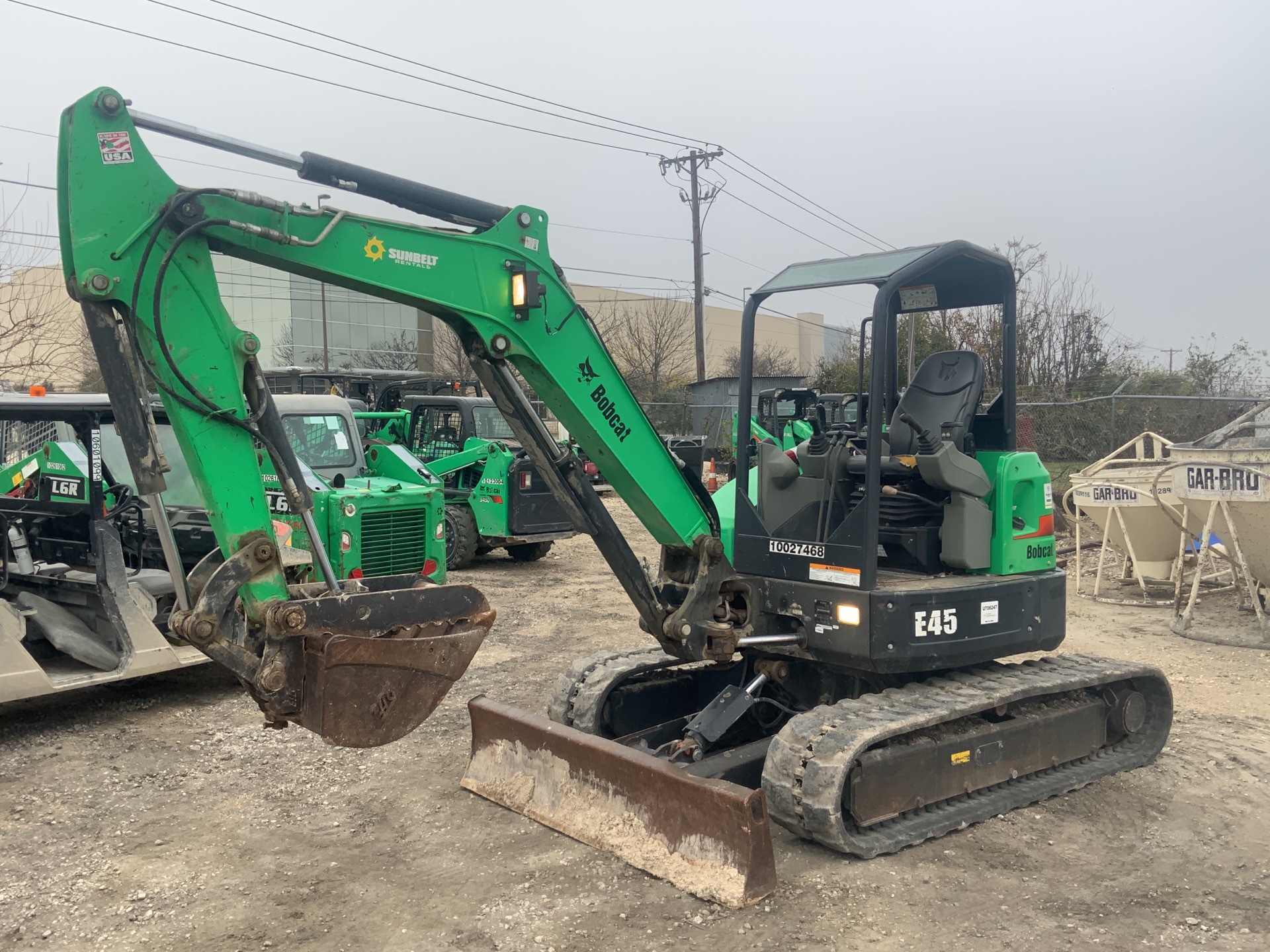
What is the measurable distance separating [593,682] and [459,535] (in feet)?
25.3

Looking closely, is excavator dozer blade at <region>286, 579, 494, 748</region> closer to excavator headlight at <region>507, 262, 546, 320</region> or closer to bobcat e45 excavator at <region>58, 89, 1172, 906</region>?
bobcat e45 excavator at <region>58, 89, 1172, 906</region>

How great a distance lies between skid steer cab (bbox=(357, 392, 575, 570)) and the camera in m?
12.8

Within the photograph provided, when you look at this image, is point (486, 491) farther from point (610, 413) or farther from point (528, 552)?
point (610, 413)

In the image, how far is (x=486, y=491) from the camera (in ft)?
42.6

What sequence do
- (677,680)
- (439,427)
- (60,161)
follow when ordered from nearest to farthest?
(60,161) → (677,680) → (439,427)

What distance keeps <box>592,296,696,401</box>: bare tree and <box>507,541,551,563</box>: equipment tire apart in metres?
19.7

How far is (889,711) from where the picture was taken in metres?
4.80

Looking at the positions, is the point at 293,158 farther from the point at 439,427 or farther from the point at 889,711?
the point at 439,427

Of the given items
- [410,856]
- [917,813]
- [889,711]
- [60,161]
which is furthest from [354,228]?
[917,813]

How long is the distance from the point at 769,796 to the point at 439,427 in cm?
1057

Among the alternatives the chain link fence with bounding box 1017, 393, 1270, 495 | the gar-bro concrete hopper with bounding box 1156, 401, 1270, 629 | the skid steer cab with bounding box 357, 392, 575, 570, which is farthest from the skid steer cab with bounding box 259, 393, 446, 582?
the chain link fence with bounding box 1017, 393, 1270, 495

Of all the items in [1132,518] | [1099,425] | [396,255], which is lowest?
[1132,518]

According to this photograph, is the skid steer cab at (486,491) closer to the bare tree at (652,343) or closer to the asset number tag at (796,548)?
the asset number tag at (796,548)

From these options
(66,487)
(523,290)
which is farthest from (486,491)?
(523,290)
